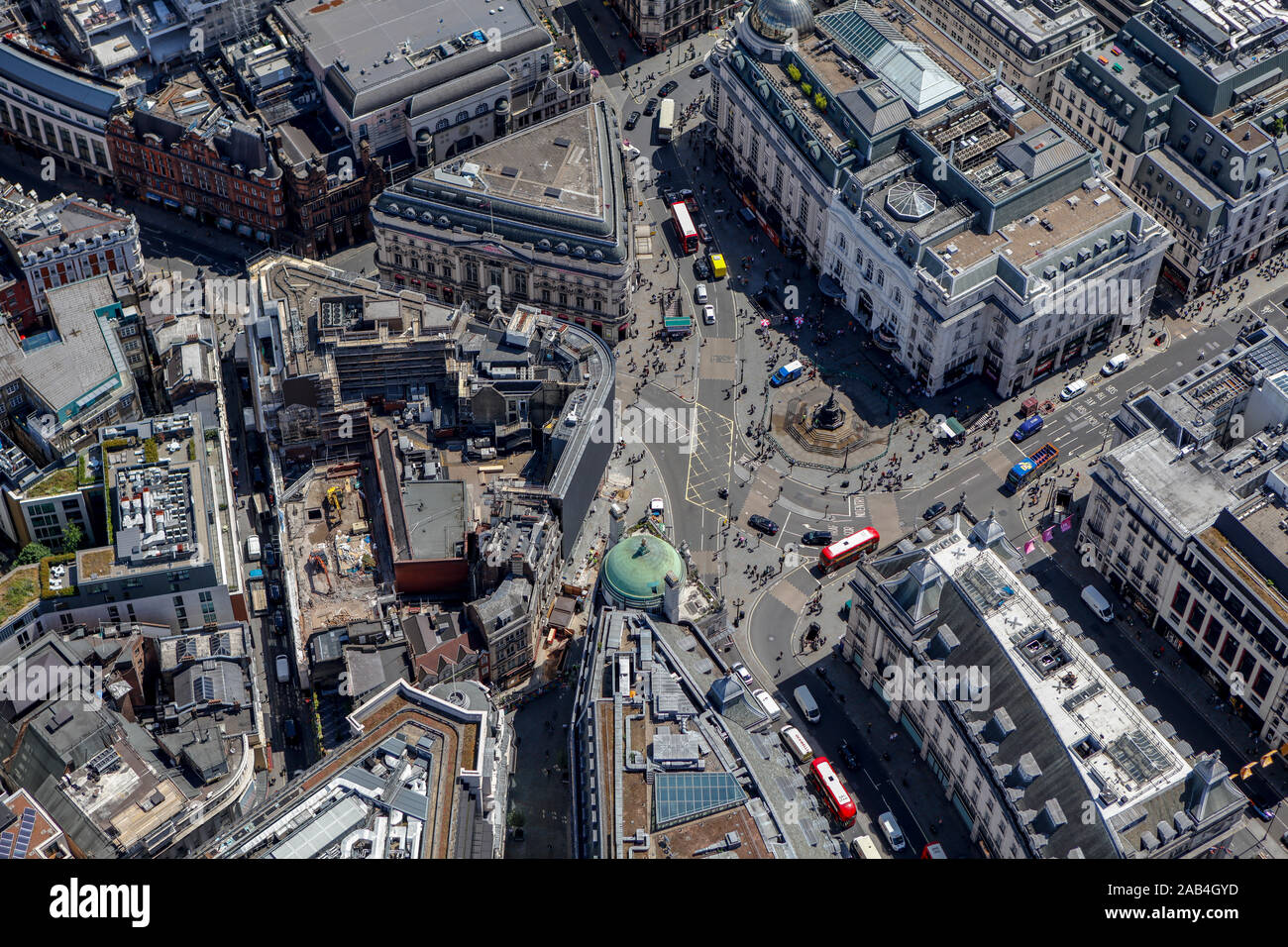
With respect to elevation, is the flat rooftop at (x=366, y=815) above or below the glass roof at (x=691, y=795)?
above

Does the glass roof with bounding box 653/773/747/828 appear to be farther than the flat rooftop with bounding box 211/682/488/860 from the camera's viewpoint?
Yes

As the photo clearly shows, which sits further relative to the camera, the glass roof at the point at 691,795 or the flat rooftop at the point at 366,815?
the glass roof at the point at 691,795

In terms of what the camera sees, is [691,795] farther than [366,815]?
Yes

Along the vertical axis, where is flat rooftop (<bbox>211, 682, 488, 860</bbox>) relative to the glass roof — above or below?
above

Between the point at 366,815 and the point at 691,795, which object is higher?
the point at 366,815
